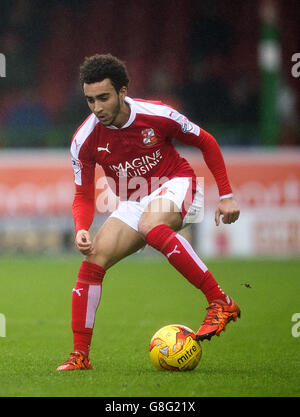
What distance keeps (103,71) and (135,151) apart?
22.2 inches

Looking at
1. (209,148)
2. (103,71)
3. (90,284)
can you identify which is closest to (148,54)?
(209,148)

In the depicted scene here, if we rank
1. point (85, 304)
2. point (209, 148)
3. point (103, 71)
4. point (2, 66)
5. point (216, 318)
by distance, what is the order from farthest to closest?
point (2, 66) → point (209, 148) → point (85, 304) → point (103, 71) → point (216, 318)

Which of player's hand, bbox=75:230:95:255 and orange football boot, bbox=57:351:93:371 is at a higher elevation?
player's hand, bbox=75:230:95:255

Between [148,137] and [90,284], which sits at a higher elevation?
[148,137]

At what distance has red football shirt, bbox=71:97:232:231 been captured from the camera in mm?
5238

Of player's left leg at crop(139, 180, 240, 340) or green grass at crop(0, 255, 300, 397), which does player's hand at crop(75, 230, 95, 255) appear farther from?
green grass at crop(0, 255, 300, 397)

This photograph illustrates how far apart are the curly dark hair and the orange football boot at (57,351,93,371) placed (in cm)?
166

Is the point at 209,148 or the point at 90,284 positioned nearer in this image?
the point at 90,284

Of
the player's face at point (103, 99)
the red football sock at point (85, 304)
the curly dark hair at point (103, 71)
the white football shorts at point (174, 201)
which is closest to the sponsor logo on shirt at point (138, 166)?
the white football shorts at point (174, 201)

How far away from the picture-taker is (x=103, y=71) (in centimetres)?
502

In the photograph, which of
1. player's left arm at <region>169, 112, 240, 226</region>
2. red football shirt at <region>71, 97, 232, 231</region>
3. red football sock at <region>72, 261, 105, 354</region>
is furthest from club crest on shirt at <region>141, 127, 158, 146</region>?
red football sock at <region>72, 261, 105, 354</region>

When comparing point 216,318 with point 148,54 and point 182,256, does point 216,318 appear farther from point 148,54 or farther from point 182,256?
point 148,54
